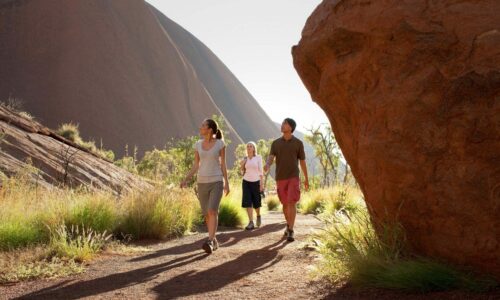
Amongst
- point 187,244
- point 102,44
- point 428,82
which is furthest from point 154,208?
point 102,44

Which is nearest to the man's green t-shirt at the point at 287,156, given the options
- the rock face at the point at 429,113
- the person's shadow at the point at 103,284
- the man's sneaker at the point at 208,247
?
the man's sneaker at the point at 208,247

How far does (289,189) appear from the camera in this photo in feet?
24.0

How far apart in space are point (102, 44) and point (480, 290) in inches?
2562

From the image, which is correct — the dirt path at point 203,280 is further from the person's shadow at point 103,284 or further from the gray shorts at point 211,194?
the gray shorts at point 211,194

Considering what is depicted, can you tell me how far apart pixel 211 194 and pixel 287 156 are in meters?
1.58

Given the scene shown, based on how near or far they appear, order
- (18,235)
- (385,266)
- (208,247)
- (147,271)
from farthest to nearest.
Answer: (208,247) < (18,235) < (147,271) < (385,266)

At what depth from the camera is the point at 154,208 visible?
7.88 metres

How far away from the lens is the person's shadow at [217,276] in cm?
425

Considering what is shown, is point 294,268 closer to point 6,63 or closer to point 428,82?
point 428,82

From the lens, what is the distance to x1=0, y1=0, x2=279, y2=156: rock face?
51.9 metres

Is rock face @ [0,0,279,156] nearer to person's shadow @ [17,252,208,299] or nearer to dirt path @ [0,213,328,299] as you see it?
dirt path @ [0,213,328,299]

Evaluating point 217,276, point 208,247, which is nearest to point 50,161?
point 208,247

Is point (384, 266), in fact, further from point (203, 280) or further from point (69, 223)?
point (69, 223)

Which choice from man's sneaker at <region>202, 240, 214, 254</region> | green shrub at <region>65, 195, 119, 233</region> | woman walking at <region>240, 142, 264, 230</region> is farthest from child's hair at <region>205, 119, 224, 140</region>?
woman walking at <region>240, 142, 264, 230</region>
